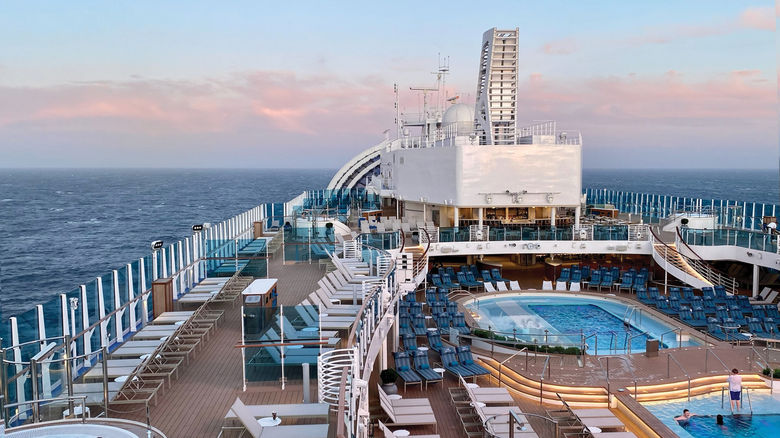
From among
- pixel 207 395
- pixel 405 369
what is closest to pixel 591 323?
pixel 405 369

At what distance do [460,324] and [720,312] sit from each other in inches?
263

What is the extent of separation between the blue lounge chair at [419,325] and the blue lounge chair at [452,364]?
6.21 feet

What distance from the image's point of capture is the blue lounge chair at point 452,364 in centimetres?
1249

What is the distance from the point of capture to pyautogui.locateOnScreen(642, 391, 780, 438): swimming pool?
420 inches

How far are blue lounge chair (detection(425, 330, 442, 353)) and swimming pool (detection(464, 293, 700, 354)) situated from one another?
1.50 meters

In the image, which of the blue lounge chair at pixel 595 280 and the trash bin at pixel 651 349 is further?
the blue lounge chair at pixel 595 280

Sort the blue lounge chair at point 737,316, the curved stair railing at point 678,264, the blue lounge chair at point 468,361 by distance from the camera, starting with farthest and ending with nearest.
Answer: the curved stair railing at point 678,264 < the blue lounge chair at point 737,316 < the blue lounge chair at point 468,361

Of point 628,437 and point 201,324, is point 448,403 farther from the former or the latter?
point 201,324

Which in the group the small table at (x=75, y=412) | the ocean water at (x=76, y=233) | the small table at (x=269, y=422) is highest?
the small table at (x=75, y=412)

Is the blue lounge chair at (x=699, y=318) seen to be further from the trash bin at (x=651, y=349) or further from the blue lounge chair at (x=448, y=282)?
the blue lounge chair at (x=448, y=282)

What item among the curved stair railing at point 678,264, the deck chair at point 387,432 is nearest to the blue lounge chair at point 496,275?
the curved stair railing at point 678,264

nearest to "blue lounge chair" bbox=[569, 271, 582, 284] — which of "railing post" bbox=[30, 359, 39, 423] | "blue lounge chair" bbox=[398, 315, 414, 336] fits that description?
"blue lounge chair" bbox=[398, 315, 414, 336]

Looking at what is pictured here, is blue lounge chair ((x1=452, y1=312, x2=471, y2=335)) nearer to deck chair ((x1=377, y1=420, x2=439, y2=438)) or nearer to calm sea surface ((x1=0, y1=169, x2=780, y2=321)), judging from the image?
deck chair ((x1=377, y1=420, x2=439, y2=438))

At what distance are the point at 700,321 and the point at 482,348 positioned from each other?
6185 millimetres
